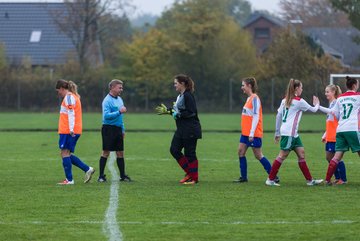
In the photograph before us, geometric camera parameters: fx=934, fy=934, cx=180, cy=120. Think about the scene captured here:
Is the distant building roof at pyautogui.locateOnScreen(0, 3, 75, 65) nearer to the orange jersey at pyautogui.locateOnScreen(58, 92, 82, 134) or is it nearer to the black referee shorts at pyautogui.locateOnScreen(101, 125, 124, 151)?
the black referee shorts at pyautogui.locateOnScreen(101, 125, 124, 151)

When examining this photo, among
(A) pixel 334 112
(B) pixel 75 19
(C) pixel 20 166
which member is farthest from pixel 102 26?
(A) pixel 334 112

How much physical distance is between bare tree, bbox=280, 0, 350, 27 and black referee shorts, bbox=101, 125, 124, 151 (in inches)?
3429

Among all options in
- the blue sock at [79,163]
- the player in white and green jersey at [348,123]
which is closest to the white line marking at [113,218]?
the blue sock at [79,163]

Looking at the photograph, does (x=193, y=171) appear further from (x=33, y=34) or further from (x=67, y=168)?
(x=33, y=34)

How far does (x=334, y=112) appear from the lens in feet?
49.4

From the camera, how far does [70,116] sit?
49.6 ft

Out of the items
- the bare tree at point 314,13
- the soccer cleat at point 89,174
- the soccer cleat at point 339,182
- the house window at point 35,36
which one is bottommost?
the soccer cleat at point 339,182

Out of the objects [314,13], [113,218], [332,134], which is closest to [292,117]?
[332,134]

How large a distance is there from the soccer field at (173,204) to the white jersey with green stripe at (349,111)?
3.18ft

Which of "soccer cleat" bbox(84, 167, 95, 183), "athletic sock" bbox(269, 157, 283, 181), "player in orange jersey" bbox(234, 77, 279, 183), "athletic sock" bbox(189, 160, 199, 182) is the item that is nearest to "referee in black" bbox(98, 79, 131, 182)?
"soccer cleat" bbox(84, 167, 95, 183)

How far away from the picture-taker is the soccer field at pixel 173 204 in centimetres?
1016

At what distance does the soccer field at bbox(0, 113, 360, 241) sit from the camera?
1016cm

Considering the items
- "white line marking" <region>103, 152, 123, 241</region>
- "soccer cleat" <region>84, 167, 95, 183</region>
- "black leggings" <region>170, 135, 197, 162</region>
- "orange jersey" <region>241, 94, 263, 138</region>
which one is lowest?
"white line marking" <region>103, 152, 123, 241</region>

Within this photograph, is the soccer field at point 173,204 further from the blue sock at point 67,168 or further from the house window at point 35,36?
the house window at point 35,36
